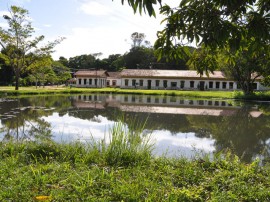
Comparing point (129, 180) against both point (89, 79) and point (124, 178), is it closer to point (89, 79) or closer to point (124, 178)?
point (124, 178)

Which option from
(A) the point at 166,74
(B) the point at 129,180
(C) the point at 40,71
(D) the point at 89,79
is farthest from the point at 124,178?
(D) the point at 89,79

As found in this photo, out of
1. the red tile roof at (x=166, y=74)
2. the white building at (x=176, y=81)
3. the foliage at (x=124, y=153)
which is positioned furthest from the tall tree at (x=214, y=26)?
the red tile roof at (x=166, y=74)

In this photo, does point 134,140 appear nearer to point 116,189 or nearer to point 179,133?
point 116,189

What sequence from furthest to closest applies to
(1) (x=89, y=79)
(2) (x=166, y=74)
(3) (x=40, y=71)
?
1. (1) (x=89, y=79)
2. (2) (x=166, y=74)
3. (3) (x=40, y=71)

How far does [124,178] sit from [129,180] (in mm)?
113

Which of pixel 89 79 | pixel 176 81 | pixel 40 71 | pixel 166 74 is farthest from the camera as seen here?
pixel 89 79

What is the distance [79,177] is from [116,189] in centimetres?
64

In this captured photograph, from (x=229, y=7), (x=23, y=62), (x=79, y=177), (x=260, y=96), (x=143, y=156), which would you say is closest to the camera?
(x=229, y=7)

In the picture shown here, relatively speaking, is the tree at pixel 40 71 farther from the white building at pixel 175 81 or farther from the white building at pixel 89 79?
the white building at pixel 175 81

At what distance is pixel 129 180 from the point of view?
4031 mm

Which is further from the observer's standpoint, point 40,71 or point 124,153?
point 40,71

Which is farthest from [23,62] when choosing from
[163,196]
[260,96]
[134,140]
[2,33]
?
[163,196]

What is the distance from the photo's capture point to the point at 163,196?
350 cm

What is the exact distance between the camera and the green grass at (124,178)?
138 inches
